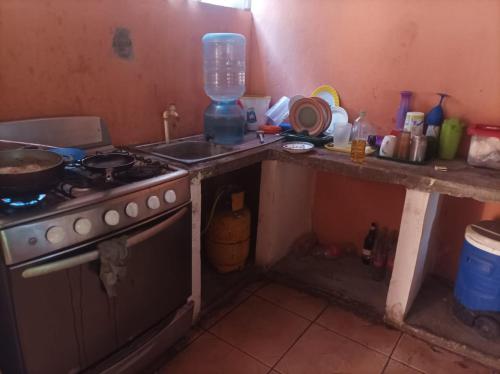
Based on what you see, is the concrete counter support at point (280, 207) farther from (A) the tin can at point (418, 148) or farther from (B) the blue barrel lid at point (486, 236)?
(B) the blue barrel lid at point (486, 236)

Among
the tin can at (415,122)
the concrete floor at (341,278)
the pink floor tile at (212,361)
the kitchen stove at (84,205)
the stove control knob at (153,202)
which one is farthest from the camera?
the concrete floor at (341,278)

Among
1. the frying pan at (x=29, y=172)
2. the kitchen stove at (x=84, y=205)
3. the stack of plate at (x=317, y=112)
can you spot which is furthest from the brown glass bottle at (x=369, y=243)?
the frying pan at (x=29, y=172)

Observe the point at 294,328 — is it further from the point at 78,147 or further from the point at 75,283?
the point at 78,147

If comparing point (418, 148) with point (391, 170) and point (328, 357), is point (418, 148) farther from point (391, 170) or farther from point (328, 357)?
point (328, 357)

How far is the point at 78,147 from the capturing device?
59.1 inches

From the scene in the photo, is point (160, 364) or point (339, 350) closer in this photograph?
point (160, 364)

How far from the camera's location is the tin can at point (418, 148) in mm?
1606

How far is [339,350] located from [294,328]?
0.75 feet

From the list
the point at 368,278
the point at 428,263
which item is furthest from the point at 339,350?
the point at 428,263

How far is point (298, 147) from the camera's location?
5.90 feet

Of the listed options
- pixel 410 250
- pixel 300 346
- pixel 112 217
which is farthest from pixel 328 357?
pixel 112 217

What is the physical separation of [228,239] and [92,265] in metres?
0.90

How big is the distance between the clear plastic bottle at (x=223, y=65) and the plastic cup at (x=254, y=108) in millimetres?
82

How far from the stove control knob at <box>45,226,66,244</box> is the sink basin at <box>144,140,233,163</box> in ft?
2.68
